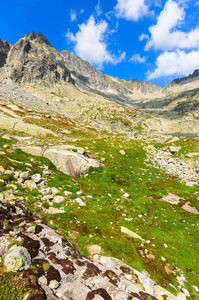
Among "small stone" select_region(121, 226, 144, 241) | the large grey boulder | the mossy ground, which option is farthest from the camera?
the large grey boulder

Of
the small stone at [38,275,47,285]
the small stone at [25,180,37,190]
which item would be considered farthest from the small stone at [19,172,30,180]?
the small stone at [38,275,47,285]

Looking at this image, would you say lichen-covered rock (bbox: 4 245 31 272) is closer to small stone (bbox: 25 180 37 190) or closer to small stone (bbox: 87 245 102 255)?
small stone (bbox: 87 245 102 255)

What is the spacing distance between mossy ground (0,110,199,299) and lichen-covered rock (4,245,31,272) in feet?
11.3

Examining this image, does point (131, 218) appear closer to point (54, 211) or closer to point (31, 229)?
point (54, 211)

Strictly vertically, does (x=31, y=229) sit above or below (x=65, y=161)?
below

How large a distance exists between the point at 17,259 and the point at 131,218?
10.7 m

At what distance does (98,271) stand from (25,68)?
25137 centimetres

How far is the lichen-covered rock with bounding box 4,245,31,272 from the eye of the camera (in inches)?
205

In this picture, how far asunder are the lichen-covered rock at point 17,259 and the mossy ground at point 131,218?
346cm

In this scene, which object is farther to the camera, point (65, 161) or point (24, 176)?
point (65, 161)

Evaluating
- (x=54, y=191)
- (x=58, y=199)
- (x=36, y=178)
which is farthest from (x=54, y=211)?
(x=36, y=178)

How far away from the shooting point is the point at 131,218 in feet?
44.2

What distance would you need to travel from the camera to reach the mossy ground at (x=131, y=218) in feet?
29.2

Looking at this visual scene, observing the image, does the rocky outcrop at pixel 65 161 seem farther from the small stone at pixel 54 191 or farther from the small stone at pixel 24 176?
the small stone at pixel 24 176
